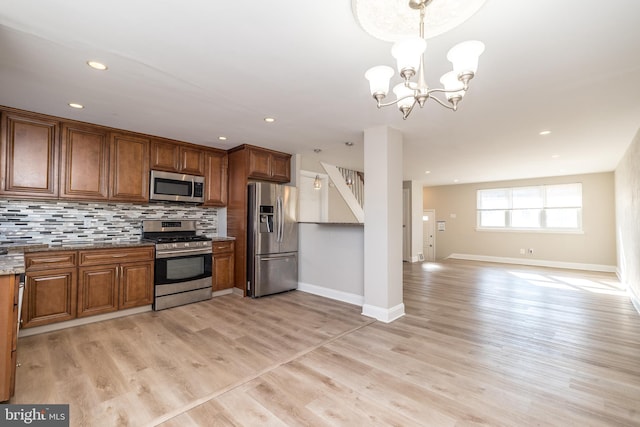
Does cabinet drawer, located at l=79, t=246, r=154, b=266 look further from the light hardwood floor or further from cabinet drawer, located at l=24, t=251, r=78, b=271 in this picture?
the light hardwood floor

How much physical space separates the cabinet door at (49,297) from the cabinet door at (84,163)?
91 cm

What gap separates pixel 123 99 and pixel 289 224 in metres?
2.70

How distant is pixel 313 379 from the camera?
2.15 metres

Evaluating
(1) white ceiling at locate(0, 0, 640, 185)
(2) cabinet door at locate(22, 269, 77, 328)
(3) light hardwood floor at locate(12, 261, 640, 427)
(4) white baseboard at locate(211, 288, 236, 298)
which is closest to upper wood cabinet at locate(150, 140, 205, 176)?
(1) white ceiling at locate(0, 0, 640, 185)

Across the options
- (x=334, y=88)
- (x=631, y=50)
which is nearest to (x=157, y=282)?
(x=334, y=88)

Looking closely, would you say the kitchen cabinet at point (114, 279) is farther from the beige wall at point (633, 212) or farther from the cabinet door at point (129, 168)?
the beige wall at point (633, 212)

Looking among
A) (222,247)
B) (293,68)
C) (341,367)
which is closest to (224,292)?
(222,247)

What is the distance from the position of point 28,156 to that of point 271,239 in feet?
9.61

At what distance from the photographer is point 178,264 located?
3867mm

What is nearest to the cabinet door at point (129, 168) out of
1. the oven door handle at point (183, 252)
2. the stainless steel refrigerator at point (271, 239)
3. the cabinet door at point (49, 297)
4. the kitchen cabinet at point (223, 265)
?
the oven door handle at point (183, 252)

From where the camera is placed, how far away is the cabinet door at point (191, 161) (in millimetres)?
4203

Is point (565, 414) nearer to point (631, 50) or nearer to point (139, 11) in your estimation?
point (631, 50)

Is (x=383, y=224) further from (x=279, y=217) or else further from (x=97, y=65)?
(x=97, y=65)

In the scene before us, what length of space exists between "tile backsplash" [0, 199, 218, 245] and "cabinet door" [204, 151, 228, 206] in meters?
0.41
